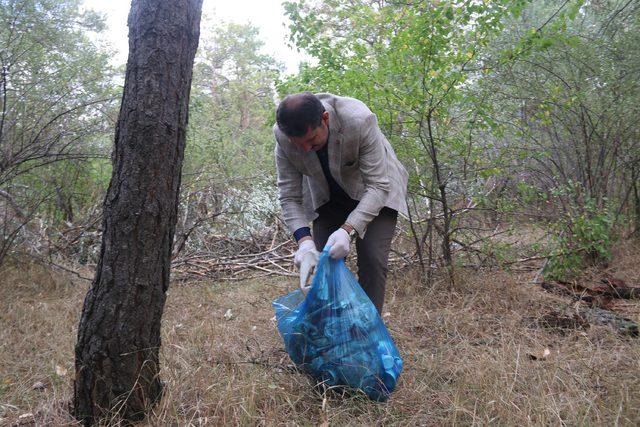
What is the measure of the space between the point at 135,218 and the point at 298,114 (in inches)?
32.5

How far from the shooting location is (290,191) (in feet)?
9.57

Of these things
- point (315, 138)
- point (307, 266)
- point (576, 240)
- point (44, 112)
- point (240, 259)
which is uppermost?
point (44, 112)

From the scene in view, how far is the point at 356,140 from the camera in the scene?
2648mm

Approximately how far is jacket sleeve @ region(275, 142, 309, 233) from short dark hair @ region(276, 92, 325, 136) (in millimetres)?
468

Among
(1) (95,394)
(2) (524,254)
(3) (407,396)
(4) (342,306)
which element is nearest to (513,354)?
(3) (407,396)

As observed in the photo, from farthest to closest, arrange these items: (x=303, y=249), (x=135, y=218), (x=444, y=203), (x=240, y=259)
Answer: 1. (x=240, y=259)
2. (x=444, y=203)
3. (x=303, y=249)
4. (x=135, y=218)

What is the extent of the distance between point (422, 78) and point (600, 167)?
2.67 meters

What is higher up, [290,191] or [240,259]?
[290,191]

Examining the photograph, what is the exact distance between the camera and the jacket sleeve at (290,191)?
285cm

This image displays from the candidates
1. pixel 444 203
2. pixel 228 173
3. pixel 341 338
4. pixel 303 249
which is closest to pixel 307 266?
pixel 303 249

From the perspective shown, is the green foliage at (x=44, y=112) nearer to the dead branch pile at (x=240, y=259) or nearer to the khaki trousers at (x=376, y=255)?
the dead branch pile at (x=240, y=259)

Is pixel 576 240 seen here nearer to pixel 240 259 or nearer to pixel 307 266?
pixel 307 266

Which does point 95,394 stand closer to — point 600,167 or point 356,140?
point 356,140

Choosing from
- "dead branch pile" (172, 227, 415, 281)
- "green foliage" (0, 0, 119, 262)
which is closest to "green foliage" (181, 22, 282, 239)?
"dead branch pile" (172, 227, 415, 281)
